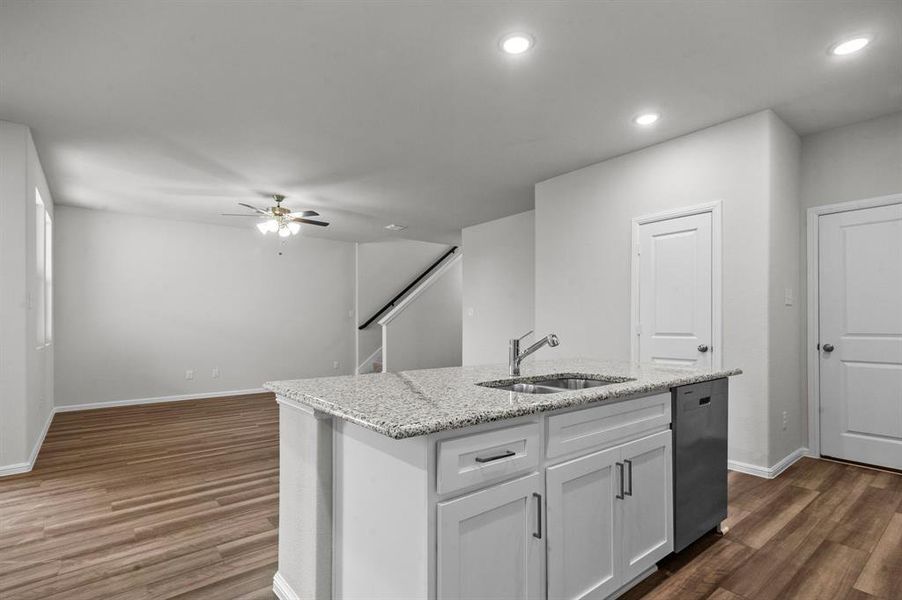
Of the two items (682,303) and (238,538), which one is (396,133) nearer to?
(682,303)

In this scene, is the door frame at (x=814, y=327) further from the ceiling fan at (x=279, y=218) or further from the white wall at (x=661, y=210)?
the ceiling fan at (x=279, y=218)

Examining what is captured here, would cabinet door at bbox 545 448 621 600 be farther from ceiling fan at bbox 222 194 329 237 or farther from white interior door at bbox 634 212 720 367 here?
ceiling fan at bbox 222 194 329 237

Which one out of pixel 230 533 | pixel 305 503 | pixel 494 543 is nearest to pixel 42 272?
pixel 230 533

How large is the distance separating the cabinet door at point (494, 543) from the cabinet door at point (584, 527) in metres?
0.07

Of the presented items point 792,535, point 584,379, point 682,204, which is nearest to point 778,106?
point 682,204

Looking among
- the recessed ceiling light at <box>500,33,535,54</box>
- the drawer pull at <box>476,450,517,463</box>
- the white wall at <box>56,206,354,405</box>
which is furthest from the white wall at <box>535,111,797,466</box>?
the white wall at <box>56,206,354,405</box>

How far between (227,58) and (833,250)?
14.6 feet

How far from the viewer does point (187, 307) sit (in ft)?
21.8

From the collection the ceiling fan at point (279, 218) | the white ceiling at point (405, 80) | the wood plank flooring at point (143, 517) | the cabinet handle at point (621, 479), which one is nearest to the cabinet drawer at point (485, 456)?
the cabinet handle at point (621, 479)

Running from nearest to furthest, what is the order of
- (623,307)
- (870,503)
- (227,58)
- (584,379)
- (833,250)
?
(584,379)
(227,58)
(870,503)
(833,250)
(623,307)

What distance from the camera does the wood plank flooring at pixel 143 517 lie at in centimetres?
196

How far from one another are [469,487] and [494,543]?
0.67 ft

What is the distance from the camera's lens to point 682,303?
11.8 ft

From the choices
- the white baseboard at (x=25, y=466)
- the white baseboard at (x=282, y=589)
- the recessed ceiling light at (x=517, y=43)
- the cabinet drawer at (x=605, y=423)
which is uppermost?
the recessed ceiling light at (x=517, y=43)
